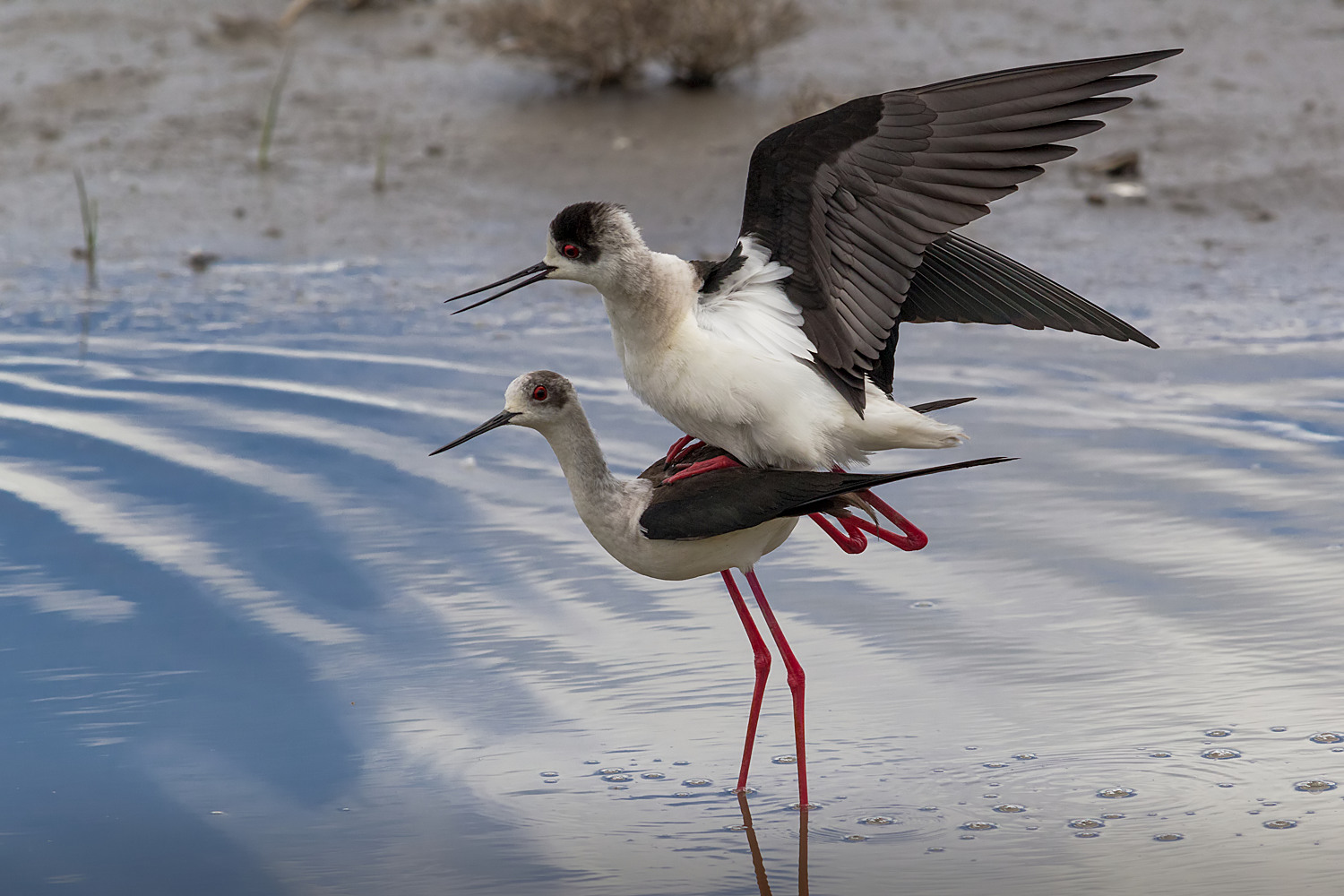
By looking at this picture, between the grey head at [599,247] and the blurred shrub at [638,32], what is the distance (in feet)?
19.6

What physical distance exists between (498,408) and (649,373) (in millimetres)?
2543

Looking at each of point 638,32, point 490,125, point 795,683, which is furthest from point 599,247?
point 490,125

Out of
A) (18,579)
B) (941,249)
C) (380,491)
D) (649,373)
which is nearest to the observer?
(649,373)

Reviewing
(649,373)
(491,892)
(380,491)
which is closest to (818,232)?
(649,373)

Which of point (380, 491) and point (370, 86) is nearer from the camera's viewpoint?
point (380, 491)

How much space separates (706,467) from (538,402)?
43 cm

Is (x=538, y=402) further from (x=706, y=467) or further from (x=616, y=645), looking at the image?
(x=616, y=645)

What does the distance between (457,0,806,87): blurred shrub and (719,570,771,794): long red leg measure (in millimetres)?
5885

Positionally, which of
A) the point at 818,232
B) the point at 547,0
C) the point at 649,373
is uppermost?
the point at 547,0

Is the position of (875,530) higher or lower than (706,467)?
lower

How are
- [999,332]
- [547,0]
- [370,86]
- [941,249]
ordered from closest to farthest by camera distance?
[941,249] → [999,332] → [547,0] → [370,86]

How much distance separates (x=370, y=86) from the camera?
1053 cm

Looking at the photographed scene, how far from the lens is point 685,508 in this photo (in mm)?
4148

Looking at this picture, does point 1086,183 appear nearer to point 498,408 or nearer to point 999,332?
point 999,332
